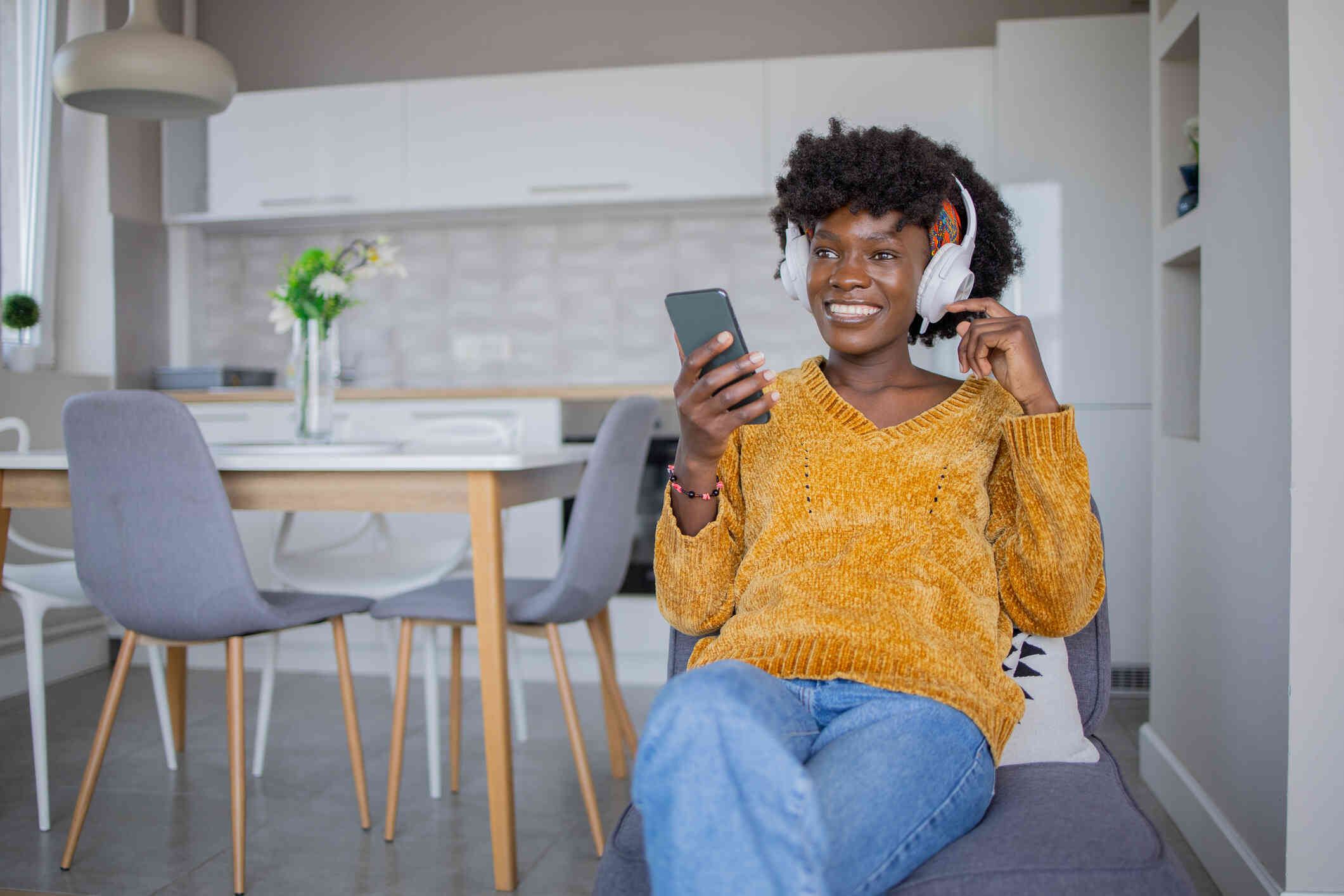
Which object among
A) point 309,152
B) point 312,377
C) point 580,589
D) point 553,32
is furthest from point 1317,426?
point 309,152

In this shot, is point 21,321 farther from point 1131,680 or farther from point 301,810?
point 1131,680

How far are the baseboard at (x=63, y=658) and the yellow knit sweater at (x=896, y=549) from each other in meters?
2.82

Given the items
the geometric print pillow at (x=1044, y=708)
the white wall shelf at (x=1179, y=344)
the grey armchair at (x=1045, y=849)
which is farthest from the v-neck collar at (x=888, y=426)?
the white wall shelf at (x=1179, y=344)

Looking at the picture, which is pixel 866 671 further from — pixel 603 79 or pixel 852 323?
pixel 603 79

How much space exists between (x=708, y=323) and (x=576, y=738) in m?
1.25

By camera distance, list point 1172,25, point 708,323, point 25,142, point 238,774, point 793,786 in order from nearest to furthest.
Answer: point 793,786 → point 708,323 → point 238,774 → point 1172,25 → point 25,142

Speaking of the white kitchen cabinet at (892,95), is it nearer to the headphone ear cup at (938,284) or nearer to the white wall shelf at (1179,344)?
the white wall shelf at (1179,344)

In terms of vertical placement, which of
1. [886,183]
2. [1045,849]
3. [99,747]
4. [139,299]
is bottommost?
[99,747]

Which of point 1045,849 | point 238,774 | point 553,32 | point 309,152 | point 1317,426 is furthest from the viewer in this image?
point 553,32

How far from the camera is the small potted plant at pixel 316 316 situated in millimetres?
2381

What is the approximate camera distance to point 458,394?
354cm

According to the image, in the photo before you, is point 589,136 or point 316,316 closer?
point 316,316

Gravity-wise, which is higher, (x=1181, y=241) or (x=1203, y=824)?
(x=1181, y=241)

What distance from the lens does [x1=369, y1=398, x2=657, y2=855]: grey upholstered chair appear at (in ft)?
6.89
